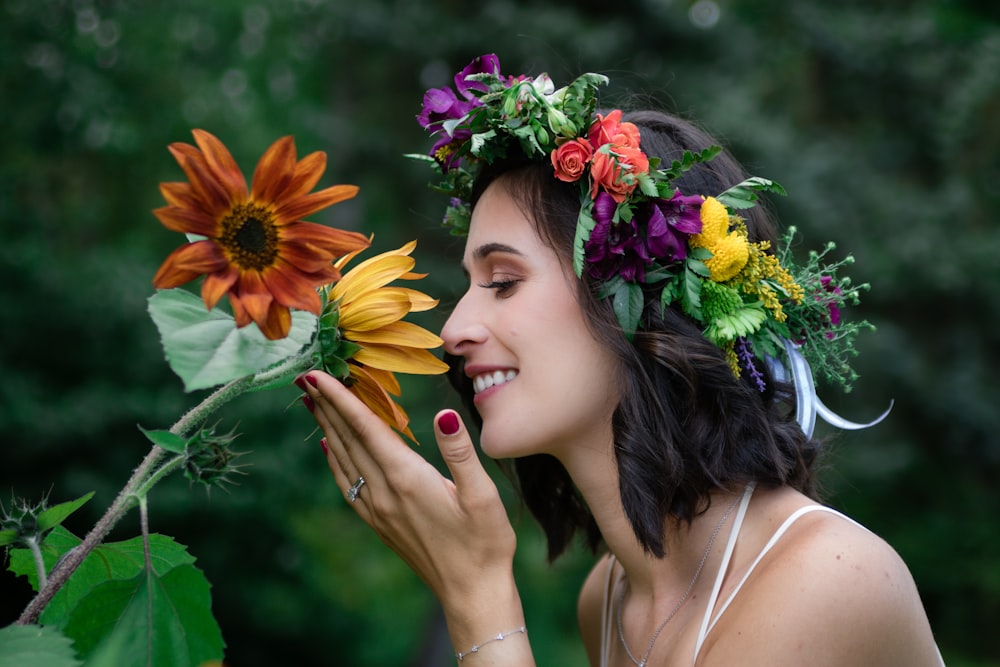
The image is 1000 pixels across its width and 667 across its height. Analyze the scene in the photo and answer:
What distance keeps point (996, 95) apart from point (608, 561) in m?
12.1

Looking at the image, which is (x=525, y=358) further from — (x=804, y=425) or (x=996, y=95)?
(x=996, y=95)

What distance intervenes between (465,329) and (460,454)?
1.21 feet

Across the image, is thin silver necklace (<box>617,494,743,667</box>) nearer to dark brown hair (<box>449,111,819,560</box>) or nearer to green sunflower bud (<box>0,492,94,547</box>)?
dark brown hair (<box>449,111,819,560</box>)

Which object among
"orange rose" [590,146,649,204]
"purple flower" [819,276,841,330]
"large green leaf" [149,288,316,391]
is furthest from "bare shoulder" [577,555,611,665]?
"large green leaf" [149,288,316,391]

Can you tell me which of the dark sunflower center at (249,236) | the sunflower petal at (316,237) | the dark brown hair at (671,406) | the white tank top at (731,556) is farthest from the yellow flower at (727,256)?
the dark sunflower center at (249,236)

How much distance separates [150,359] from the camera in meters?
6.85

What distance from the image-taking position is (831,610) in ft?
6.85

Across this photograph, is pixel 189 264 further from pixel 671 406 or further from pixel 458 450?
pixel 671 406

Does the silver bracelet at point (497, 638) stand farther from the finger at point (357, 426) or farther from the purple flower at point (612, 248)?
the purple flower at point (612, 248)

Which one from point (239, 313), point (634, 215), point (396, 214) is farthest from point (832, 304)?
point (396, 214)

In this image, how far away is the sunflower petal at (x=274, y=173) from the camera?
1.44m

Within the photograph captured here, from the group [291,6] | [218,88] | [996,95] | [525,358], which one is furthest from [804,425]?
[996,95]

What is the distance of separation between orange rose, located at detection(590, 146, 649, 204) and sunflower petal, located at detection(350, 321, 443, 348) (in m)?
0.76

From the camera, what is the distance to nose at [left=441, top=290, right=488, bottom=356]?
2381 mm
